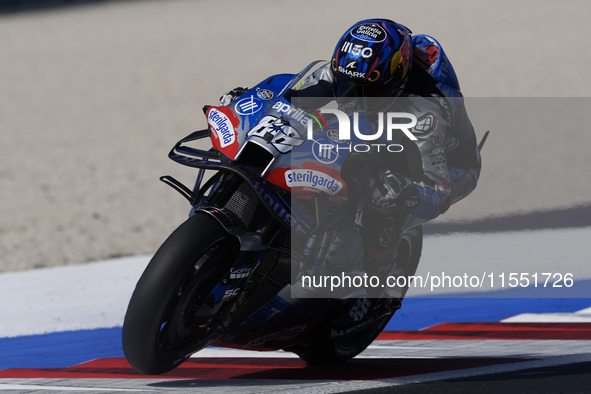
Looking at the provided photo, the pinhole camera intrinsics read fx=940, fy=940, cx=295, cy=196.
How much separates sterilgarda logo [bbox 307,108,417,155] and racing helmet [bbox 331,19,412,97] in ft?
0.39

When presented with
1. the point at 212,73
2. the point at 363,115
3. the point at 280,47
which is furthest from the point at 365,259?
the point at 280,47

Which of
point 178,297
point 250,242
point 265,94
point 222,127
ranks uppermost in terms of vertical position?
point 265,94

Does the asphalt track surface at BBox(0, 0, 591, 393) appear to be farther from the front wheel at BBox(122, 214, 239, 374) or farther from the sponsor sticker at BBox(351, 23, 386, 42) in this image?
the sponsor sticker at BBox(351, 23, 386, 42)

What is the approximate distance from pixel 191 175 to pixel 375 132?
802 cm

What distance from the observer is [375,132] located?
14.1ft

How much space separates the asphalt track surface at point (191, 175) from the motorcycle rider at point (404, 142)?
762mm

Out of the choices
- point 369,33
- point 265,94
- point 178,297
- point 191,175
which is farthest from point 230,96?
point 191,175

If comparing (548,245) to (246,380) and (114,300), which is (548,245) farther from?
(246,380)

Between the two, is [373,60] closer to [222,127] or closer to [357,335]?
[222,127]

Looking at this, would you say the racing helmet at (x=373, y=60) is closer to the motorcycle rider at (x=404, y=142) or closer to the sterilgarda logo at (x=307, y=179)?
the motorcycle rider at (x=404, y=142)

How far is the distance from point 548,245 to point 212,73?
13474 mm

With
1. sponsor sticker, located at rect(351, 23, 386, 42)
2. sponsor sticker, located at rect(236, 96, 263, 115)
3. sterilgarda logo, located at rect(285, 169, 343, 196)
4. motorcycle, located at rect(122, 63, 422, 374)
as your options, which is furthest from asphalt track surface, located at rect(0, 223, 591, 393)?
sponsor sticker, located at rect(351, 23, 386, 42)

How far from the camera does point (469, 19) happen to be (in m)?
26.4

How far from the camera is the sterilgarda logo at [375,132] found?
4102 mm
